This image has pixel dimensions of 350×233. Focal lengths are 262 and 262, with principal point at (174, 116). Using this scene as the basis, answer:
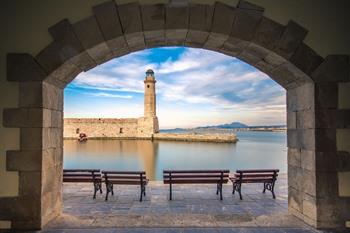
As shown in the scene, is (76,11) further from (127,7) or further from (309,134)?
(309,134)

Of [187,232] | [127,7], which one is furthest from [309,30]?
[187,232]

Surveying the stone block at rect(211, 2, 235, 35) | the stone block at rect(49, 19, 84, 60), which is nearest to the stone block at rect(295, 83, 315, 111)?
the stone block at rect(211, 2, 235, 35)

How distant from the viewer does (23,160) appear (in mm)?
3633

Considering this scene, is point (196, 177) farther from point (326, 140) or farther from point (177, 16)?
point (177, 16)

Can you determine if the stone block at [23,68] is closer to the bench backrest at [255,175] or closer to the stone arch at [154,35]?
the stone arch at [154,35]

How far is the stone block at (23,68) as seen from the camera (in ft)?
12.1

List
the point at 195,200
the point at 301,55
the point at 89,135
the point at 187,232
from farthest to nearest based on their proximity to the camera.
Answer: the point at 89,135 < the point at 195,200 < the point at 301,55 < the point at 187,232

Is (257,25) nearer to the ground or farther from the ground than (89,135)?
farther from the ground

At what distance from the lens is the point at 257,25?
12.4 ft

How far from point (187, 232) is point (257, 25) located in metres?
3.08

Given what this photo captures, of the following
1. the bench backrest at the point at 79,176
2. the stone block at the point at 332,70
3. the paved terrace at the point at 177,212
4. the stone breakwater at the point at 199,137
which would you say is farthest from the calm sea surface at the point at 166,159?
the stone block at the point at 332,70

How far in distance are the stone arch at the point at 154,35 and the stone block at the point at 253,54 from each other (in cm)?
4

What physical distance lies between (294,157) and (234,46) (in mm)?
2071

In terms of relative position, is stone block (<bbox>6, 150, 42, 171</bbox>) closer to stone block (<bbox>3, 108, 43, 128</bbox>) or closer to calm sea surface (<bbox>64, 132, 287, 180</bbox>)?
stone block (<bbox>3, 108, 43, 128</bbox>)
